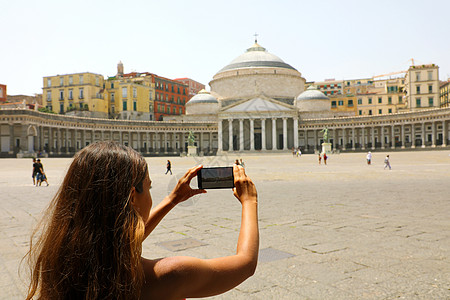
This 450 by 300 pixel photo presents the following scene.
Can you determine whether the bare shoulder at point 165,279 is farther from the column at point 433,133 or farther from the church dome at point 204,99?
the church dome at point 204,99

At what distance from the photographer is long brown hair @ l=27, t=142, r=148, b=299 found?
142 centimetres

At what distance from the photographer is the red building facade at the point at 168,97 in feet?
255

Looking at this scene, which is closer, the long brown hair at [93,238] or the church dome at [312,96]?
the long brown hair at [93,238]

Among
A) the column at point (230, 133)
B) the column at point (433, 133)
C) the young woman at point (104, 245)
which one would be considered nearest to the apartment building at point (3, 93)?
the column at point (230, 133)

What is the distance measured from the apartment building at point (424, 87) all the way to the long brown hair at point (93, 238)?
81003 millimetres

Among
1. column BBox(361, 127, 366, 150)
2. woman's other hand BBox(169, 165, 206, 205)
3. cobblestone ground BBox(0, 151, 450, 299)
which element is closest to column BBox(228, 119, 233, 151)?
Answer: column BBox(361, 127, 366, 150)

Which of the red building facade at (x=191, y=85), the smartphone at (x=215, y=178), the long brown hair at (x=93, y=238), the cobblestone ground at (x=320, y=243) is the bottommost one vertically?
the cobblestone ground at (x=320, y=243)

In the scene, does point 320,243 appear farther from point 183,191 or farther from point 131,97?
point 131,97

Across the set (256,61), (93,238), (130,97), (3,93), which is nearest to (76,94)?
(130,97)

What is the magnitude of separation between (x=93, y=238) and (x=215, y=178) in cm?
57

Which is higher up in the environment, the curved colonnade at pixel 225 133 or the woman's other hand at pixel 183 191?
the curved colonnade at pixel 225 133

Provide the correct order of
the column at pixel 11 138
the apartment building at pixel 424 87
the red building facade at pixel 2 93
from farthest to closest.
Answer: the apartment building at pixel 424 87
the red building facade at pixel 2 93
the column at pixel 11 138

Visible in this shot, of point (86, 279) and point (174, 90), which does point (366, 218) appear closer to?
point (86, 279)

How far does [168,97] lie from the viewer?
267 ft
